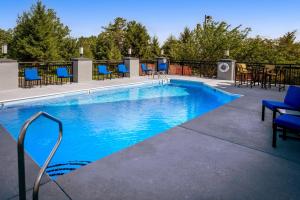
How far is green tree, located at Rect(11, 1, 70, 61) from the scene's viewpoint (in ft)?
92.9

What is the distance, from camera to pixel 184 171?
8.95 ft

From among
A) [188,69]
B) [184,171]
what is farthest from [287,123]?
[188,69]

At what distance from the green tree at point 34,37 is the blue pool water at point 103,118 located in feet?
74.0

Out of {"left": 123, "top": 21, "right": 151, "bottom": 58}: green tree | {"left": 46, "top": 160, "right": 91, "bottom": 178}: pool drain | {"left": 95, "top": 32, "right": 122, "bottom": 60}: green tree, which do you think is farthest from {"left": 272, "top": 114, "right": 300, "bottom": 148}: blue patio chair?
{"left": 123, "top": 21, "right": 151, "bottom": 58}: green tree

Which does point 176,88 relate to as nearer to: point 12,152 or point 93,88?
point 93,88

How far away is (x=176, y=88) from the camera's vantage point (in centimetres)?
1154

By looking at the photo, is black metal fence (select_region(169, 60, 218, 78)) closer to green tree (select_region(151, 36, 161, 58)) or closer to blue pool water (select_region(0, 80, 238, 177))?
blue pool water (select_region(0, 80, 238, 177))

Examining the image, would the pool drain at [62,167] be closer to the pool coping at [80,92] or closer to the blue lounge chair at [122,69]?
the pool coping at [80,92]

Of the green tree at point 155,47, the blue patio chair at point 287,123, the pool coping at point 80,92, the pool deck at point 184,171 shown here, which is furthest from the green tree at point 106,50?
the blue patio chair at point 287,123

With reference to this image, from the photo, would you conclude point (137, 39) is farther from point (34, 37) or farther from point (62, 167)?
point (62, 167)

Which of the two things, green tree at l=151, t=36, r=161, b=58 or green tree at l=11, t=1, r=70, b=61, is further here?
green tree at l=151, t=36, r=161, b=58

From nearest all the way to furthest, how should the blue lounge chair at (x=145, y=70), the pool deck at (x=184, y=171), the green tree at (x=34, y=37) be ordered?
the pool deck at (x=184, y=171)
the blue lounge chair at (x=145, y=70)
the green tree at (x=34, y=37)

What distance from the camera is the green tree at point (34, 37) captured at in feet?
92.9

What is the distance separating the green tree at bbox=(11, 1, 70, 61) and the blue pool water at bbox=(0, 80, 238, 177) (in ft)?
74.0
